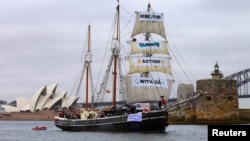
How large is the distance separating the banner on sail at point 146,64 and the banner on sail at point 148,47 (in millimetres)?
937

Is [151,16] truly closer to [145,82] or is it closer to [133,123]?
[145,82]

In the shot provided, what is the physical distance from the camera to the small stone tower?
2507 inches

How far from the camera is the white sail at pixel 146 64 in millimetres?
59469

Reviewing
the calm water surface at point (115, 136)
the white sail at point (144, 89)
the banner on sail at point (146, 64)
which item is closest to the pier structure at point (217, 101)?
the white sail at point (144, 89)

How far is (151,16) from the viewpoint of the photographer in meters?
62.5

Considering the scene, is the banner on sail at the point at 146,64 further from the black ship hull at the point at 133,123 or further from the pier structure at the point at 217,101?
the black ship hull at the point at 133,123

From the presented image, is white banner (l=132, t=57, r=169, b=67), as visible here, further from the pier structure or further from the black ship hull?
the black ship hull

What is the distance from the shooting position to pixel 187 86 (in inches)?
4269

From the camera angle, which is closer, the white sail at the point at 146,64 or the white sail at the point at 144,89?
the white sail at the point at 144,89

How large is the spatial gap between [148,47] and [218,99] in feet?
33.4

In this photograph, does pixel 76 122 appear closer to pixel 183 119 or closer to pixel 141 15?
pixel 141 15

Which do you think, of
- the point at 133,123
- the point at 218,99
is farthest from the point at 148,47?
the point at 133,123

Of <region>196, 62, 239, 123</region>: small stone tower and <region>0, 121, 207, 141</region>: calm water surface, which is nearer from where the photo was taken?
<region>0, 121, 207, 141</region>: calm water surface

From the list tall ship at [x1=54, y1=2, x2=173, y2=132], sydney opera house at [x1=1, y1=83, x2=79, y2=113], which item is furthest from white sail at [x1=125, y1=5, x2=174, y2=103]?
sydney opera house at [x1=1, y1=83, x2=79, y2=113]
